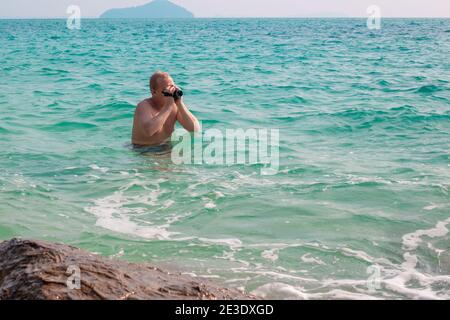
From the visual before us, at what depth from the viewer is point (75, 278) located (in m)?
2.88

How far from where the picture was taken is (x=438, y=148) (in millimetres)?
8469

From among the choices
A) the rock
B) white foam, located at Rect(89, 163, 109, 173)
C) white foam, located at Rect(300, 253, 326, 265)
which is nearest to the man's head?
white foam, located at Rect(89, 163, 109, 173)

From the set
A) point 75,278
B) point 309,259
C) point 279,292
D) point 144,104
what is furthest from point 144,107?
point 75,278

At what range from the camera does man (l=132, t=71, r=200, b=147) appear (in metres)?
7.42

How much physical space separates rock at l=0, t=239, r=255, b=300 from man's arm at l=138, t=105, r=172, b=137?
4.11 metres

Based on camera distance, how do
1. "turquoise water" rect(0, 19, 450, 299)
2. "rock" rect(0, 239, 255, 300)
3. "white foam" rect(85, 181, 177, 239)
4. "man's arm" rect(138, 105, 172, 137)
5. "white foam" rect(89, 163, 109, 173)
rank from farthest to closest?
"man's arm" rect(138, 105, 172, 137), "white foam" rect(89, 163, 109, 173), "white foam" rect(85, 181, 177, 239), "turquoise water" rect(0, 19, 450, 299), "rock" rect(0, 239, 255, 300)

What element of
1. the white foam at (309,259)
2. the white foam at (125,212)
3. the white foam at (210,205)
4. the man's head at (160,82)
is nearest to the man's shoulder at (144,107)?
the man's head at (160,82)

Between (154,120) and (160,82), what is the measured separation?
488 millimetres

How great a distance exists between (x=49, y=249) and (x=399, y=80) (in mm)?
15950

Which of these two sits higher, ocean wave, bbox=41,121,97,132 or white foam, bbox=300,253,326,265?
ocean wave, bbox=41,121,97,132

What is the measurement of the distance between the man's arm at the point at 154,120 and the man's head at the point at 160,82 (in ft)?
0.85

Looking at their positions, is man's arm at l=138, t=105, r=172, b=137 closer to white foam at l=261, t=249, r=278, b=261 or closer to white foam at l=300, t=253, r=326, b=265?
white foam at l=261, t=249, r=278, b=261

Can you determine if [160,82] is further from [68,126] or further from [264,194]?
[68,126]
